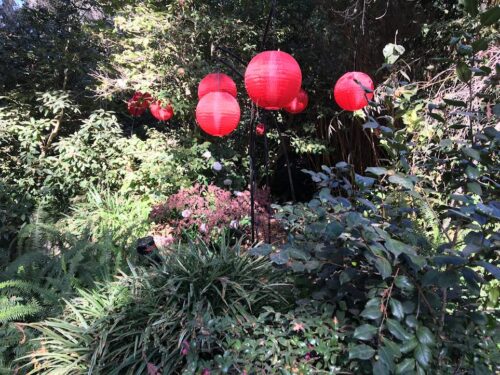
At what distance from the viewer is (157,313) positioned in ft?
6.36

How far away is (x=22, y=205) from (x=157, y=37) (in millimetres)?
2731

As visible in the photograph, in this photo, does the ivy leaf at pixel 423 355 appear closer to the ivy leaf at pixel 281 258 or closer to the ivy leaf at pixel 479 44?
the ivy leaf at pixel 281 258

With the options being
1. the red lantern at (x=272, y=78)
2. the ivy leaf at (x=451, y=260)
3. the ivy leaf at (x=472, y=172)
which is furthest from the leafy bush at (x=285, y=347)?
the red lantern at (x=272, y=78)

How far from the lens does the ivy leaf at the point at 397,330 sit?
3.92 ft

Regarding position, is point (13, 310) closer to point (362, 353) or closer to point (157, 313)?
point (157, 313)

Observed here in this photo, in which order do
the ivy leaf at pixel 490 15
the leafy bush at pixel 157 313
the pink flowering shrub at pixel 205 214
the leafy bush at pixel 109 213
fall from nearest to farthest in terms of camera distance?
the ivy leaf at pixel 490 15
the leafy bush at pixel 157 313
the pink flowering shrub at pixel 205 214
the leafy bush at pixel 109 213

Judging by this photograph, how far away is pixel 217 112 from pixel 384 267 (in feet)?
7.23

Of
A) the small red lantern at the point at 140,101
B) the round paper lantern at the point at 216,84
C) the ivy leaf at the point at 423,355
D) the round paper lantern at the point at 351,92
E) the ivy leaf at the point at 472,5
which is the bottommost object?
the ivy leaf at the point at 423,355

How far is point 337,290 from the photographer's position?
1605mm

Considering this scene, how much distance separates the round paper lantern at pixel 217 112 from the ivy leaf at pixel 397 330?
89.5 inches

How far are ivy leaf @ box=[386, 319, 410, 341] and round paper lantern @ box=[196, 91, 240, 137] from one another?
2.27 m

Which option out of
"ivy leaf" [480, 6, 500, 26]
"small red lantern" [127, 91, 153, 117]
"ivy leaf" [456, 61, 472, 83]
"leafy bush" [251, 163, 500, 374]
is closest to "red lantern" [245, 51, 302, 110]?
"leafy bush" [251, 163, 500, 374]


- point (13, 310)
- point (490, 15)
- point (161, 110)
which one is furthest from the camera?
point (161, 110)

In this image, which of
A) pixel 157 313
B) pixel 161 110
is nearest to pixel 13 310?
pixel 157 313
